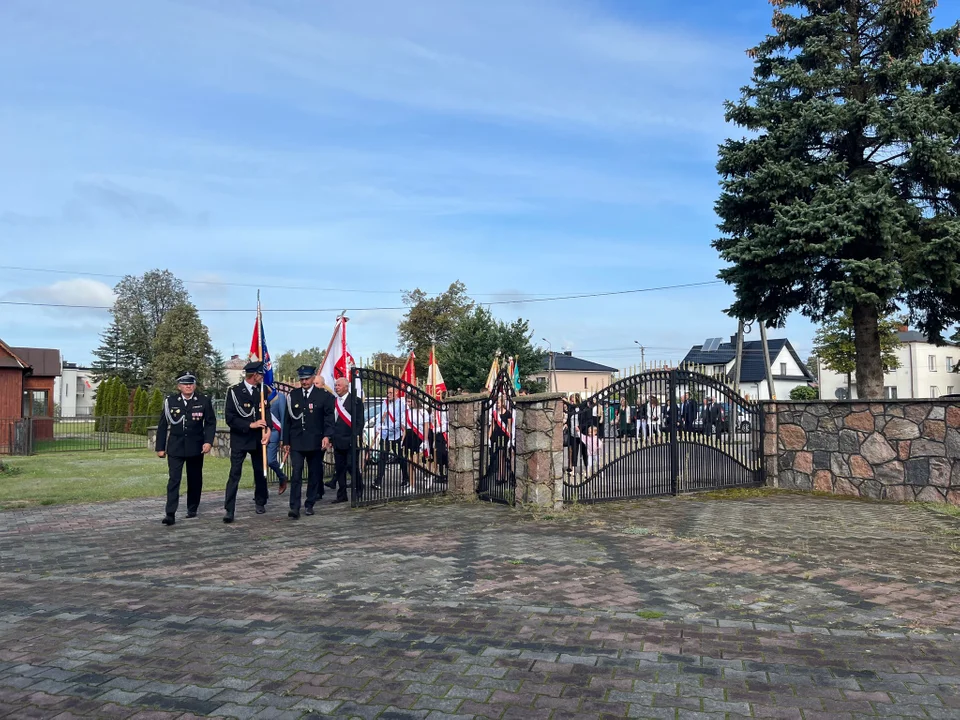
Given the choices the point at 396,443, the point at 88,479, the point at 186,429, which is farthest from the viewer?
the point at 88,479

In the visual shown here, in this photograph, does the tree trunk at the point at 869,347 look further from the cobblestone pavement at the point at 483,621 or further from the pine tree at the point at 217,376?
the pine tree at the point at 217,376

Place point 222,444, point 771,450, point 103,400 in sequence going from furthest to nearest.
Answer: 1. point 103,400
2. point 222,444
3. point 771,450

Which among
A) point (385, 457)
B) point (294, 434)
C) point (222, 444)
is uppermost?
point (294, 434)

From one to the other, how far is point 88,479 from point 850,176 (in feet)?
53.3

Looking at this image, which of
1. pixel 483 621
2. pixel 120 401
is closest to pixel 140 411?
pixel 120 401

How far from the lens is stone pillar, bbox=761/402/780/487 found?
1318 centimetres

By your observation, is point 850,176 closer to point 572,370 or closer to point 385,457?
point 385,457

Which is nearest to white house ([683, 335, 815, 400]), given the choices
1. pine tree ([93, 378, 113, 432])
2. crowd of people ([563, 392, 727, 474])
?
pine tree ([93, 378, 113, 432])

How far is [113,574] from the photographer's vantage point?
678 centimetres

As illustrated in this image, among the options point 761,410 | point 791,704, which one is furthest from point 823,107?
point 791,704

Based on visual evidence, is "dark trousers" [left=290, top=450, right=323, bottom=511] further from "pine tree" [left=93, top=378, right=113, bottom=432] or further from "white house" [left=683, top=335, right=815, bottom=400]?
"white house" [left=683, top=335, right=815, bottom=400]

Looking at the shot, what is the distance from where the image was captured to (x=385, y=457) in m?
11.2

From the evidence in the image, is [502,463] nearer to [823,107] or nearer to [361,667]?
[361,667]

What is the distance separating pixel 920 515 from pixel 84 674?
9.53 m
